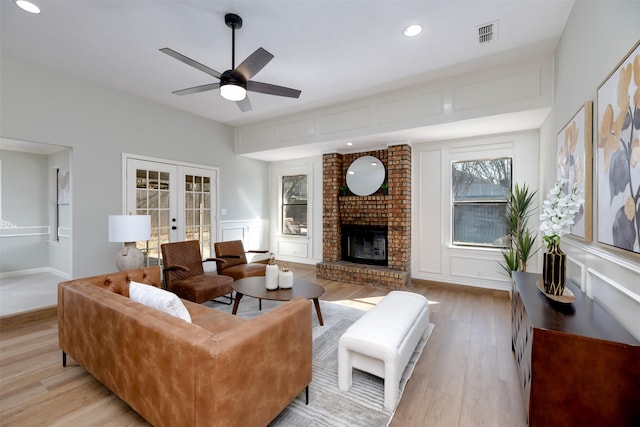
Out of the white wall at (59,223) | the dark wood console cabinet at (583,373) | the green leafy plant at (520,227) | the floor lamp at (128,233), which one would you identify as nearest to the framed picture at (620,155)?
the dark wood console cabinet at (583,373)

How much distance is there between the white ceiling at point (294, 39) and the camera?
230 cm

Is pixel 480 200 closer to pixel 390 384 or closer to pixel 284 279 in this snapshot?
pixel 284 279

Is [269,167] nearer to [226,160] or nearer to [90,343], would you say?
[226,160]

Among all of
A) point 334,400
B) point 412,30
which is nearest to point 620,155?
point 412,30

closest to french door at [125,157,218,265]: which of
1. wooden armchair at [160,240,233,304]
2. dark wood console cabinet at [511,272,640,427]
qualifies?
wooden armchair at [160,240,233,304]

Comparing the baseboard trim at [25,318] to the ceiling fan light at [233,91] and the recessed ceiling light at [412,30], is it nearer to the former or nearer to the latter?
the ceiling fan light at [233,91]

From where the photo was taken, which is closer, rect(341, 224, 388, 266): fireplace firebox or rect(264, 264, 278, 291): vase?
rect(264, 264, 278, 291): vase

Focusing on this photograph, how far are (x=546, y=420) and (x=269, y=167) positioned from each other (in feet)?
19.5

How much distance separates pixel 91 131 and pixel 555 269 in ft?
17.1

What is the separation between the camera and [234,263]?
13.8ft

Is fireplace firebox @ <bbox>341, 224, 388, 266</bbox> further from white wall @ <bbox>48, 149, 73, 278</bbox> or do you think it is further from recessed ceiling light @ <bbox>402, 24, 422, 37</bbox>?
white wall @ <bbox>48, 149, 73, 278</bbox>

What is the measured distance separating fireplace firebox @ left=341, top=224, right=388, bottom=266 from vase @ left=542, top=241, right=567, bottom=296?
3013 mm

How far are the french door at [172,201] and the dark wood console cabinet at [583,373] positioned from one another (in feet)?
15.7

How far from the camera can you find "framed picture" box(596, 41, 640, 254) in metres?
1.26
